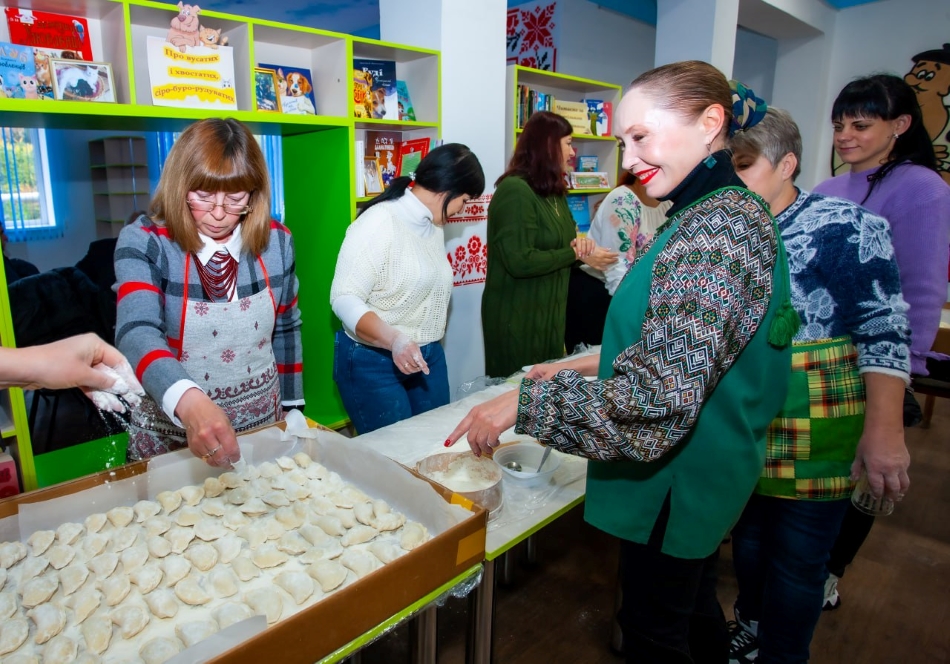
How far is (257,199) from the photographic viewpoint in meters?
1.58

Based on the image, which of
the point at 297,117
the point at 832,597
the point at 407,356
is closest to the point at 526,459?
the point at 407,356

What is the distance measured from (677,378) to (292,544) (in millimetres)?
747

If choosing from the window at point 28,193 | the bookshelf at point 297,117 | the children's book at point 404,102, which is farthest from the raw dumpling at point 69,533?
the window at point 28,193

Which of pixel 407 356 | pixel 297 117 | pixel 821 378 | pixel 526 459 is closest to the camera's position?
pixel 821 378

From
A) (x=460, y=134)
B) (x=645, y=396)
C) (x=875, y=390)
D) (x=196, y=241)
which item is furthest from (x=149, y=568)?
(x=460, y=134)

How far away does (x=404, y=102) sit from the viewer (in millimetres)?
3111

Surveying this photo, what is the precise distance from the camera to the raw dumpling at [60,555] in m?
1.06

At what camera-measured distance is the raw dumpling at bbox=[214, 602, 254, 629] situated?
96cm

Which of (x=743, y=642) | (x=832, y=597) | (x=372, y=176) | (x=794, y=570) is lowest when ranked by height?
(x=832, y=597)

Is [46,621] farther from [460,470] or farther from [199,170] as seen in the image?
[199,170]

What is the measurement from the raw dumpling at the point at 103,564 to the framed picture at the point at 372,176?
86.4 inches

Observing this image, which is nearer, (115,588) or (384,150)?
(115,588)

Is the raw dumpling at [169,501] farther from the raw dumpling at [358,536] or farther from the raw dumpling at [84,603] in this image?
the raw dumpling at [358,536]

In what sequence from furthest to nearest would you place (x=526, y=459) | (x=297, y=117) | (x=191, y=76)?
(x=297, y=117), (x=191, y=76), (x=526, y=459)
